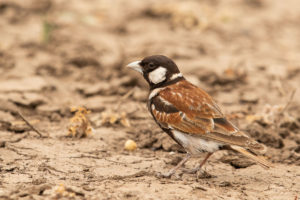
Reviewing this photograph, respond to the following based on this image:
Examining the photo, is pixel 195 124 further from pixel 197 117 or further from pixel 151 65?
pixel 151 65

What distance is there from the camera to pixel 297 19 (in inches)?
392

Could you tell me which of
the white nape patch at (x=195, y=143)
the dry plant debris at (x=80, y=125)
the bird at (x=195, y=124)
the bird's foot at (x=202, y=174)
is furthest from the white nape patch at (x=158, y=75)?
the bird's foot at (x=202, y=174)

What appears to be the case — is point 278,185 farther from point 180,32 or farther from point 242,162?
point 180,32

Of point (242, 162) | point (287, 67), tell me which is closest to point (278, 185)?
point (242, 162)

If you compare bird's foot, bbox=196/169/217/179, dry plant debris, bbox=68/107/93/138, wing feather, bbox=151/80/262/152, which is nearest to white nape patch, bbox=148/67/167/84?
wing feather, bbox=151/80/262/152

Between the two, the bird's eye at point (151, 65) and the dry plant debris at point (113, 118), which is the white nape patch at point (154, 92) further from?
the dry plant debris at point (113, 118)

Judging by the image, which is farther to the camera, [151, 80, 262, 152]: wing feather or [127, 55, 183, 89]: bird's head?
[127, 55, 183, 89]: bird's head

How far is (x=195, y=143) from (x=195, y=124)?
163mm

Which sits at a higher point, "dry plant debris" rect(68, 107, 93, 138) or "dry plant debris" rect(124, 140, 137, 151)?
"dry plant debris" rect(68, 107, 93, 138)

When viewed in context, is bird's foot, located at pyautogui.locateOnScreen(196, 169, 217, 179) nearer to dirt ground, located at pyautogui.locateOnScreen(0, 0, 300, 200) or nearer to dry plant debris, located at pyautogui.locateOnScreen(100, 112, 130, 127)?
dirt ground, located at pyautogui.locateOnScreen(0, 0, 300, 200)

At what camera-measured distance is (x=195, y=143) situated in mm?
4246

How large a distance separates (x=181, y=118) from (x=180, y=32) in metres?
4.36

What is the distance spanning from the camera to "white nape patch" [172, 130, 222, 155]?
421 centimetres

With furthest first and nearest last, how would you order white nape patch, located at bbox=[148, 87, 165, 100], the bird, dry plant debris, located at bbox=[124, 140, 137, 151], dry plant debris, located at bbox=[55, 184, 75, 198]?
1. dry plant debris, located at bbox=[124, 140, 137, 151]
2. white nape patch, located at bbox=[148, 87, 165, 100]
3. the bird
4. dry plant debris, located at bbox=[55, 184, 75, 198]
